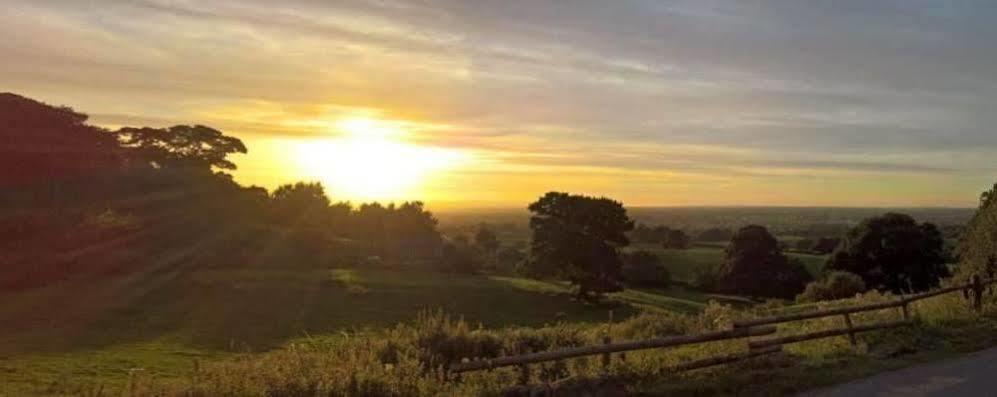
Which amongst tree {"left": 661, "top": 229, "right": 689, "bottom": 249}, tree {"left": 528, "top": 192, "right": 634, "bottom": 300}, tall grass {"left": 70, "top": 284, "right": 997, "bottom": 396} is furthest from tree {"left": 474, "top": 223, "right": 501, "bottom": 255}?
tall grass {"left": 70, "top": 284, "right": 997, "bottom": 396}

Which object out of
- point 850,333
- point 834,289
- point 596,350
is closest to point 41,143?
point 834,289

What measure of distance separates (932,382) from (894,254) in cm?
6079

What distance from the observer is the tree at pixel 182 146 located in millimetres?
97250

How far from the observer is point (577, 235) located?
2763 inches

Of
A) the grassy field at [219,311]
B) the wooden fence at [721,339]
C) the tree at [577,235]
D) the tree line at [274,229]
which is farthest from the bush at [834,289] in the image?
the wooden fence at [721,339]

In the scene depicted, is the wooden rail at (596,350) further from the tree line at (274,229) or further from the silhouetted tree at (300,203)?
the silhouetted tree at (300,203)

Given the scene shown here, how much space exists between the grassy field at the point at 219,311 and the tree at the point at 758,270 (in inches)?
234

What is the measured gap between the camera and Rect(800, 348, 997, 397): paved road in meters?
12.9

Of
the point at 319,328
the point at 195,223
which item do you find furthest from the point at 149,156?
the point at 319,328

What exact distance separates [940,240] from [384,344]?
66.1 meters

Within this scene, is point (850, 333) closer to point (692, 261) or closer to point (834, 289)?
point (834, 289)

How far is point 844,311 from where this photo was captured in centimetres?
1844

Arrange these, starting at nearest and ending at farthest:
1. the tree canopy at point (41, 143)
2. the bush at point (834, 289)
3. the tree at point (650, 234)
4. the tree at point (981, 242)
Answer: the tree at point (981, 242) < the bush at point (834, 289) < the tree canopy at point (41, 143) < the tree at point (650, 234)

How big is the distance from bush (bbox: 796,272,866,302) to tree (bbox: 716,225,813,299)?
2002 centimetres
